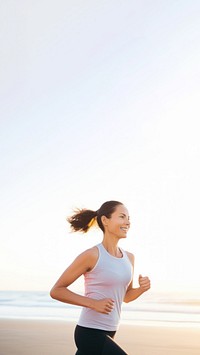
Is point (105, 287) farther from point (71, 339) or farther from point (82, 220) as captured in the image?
point (71, 339)

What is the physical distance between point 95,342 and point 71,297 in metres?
0.31

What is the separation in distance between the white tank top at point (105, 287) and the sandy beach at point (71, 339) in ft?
12.9

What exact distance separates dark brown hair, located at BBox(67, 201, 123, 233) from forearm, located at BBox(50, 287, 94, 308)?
0.59 m

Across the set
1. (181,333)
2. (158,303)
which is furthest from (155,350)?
(158,303)

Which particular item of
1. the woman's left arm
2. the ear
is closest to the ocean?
the woman's left arm

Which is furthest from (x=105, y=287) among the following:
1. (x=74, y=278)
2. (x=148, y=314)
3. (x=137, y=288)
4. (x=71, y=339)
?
(x=148, y=314)

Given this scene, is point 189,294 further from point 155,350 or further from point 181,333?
point 155,350

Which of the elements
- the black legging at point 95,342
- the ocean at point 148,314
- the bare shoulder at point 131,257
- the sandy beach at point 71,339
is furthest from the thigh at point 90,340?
the ocean at point 148,314

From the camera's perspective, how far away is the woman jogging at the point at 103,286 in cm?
341

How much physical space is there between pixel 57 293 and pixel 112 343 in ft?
1.46

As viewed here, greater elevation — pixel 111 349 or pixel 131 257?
pixel 131 257

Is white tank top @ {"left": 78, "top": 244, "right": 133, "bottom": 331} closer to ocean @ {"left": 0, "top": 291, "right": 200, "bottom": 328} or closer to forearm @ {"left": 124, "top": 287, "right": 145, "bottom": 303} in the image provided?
forearm @ {"left": 124, "top": 287, "right": 145, "bottom": 303}

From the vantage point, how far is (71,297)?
344 cm

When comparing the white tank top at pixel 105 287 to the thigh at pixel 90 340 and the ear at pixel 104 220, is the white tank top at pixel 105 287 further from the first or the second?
the ear at pixel 104 220
